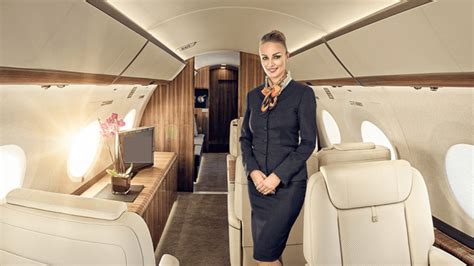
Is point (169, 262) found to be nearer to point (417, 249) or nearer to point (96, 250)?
point (96, 250)

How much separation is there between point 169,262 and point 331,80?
8.68 feet

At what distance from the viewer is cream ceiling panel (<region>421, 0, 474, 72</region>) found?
4.24 ft

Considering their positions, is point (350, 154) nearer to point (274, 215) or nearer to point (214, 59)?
point (274, 215)

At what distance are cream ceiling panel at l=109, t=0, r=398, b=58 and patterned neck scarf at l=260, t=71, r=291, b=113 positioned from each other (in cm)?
63

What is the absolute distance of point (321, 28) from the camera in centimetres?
275

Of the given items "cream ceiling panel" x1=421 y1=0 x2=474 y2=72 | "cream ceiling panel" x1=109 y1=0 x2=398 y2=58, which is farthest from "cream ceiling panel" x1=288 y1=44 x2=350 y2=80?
"cream ceiling panel" x1=421 y1=0 x2=474 y2=72

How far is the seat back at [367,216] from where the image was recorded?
1.79 metres

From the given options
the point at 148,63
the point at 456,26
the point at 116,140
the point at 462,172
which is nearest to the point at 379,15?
the point at 456,26

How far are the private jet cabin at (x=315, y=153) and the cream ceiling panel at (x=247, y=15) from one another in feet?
0.07

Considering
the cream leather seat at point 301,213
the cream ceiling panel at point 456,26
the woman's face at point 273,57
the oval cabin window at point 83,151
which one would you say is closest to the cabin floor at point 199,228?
the cream leather seat at point 301,213

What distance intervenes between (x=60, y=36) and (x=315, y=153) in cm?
192

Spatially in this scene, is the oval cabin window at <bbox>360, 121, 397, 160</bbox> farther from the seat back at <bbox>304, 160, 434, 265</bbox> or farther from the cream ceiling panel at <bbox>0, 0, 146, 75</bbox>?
the cream ceiling panel at <bbox>0, 0, 146, 75</bbox>

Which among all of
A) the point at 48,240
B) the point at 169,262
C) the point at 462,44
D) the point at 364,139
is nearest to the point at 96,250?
the point at 48,240

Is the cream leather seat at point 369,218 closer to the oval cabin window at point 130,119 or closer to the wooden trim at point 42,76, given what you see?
the wooden trim at point 42,76
